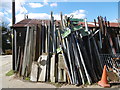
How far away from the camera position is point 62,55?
5965mm

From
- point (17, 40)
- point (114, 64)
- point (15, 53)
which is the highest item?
Result: point (17, 40)

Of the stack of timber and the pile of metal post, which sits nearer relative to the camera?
the stack of timber

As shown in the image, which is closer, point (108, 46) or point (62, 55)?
point (62, 55)

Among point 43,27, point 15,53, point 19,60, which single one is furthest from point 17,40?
point 43,27

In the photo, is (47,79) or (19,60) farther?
(19,60)

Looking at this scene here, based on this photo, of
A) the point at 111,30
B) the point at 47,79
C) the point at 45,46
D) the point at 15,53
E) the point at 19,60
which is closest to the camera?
the point at 47,79

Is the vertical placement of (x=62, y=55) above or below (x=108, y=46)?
below

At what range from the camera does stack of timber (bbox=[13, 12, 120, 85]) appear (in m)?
5.85

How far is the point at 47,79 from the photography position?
6004 millimetres

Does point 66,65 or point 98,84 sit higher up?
point 66,65

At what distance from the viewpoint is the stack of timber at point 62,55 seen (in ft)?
19.2

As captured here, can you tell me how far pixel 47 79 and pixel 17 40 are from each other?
3.15m

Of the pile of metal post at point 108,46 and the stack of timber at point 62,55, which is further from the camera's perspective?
the pile of metal post at point 108,46

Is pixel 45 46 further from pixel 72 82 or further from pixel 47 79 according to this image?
pixel 72 82
